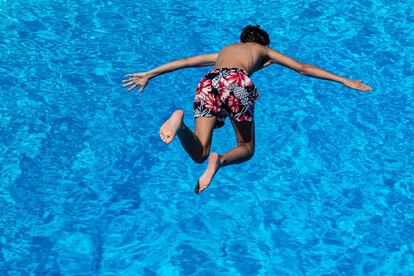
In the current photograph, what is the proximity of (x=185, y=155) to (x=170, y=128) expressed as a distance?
111 inches

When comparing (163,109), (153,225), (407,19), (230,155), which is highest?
(407,19)

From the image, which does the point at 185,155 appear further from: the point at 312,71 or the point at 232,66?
the point at 312,71

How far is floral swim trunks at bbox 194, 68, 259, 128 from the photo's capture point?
5824 millimetres

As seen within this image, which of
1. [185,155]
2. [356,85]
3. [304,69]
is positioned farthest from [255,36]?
[185,155]

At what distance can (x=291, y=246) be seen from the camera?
6758mm

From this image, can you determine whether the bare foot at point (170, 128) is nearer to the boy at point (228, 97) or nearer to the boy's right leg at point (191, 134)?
the boy's right leg at point (191, 134)

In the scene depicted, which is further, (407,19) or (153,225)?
(407,19)

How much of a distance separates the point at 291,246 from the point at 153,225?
1.46 m

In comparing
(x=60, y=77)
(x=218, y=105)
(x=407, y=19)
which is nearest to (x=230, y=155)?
(x=218, y=105)

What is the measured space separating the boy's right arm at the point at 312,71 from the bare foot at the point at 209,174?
1.42 meters

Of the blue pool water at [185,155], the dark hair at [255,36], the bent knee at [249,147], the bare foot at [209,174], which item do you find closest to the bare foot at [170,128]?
the bare foot at [209,174]

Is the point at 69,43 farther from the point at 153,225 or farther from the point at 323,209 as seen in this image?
the point at 323,209

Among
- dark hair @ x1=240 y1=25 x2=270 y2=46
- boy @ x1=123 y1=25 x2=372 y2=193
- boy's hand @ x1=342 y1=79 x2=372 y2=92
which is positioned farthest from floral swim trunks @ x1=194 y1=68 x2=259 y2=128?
boy's hand @ x1=342 y1=79 x2=372 y2=92

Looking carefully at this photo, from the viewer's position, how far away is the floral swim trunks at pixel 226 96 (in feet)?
19.1
